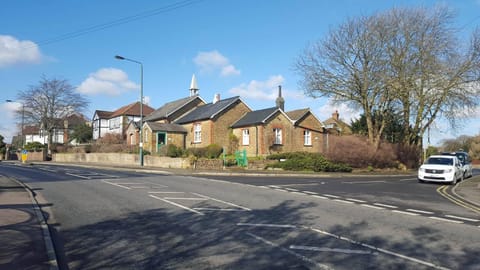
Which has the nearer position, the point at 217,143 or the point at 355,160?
the point at 355,160

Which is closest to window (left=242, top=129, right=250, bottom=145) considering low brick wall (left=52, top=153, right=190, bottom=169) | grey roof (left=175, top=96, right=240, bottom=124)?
grey roof (left=175, top=96, right=240, bottom=124)

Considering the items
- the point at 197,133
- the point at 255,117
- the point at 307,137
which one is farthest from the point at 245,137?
the point at 307,137

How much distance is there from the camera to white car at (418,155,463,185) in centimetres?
2139

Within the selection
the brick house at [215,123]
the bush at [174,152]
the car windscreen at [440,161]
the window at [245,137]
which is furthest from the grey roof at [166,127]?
the car windscreen at [440,161]

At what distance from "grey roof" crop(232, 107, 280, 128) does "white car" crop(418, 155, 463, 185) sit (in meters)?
17.7

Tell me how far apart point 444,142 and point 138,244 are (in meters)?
93.8

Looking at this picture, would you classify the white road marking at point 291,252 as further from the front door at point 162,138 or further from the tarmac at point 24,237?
the front door at point 162,138

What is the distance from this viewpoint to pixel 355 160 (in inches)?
1271

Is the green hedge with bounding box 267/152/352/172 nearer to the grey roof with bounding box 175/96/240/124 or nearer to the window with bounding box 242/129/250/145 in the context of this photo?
the window with bounding box 242/129/250/145

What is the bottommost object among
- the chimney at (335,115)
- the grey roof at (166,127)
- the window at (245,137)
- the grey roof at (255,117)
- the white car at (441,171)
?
the white car at (441,171)

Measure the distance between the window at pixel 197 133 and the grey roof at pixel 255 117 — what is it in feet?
12.3

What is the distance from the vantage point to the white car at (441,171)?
2139 cm

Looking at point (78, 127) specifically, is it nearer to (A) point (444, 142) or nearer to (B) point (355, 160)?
(B) point (355, 160)

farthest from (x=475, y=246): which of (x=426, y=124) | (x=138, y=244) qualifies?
(x=426, y=124)
